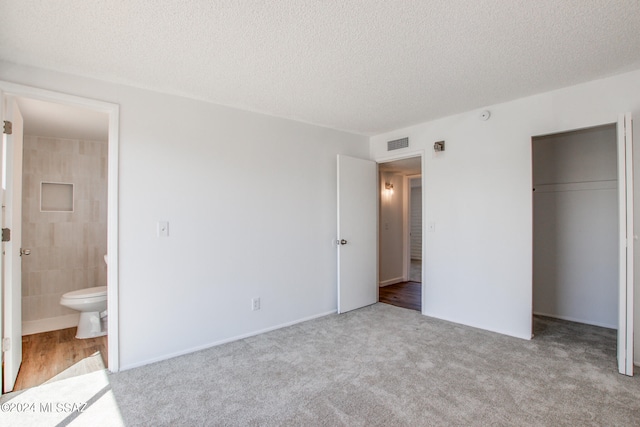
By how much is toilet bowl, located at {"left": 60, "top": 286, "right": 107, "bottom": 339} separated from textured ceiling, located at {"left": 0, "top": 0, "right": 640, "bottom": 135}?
2.19 meters

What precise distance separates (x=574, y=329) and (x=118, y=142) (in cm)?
478

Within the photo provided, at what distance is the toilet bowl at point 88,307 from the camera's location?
3230 millimetres

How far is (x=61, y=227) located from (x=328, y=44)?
12.5ft

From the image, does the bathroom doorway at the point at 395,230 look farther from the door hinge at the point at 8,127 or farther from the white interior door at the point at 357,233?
the door hinge at the point at 8,127

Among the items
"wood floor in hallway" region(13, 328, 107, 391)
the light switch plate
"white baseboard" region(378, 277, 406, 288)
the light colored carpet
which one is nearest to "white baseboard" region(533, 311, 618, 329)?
the light colored carpet

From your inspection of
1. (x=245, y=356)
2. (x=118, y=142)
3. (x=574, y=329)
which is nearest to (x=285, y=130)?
(x=118, y=142)

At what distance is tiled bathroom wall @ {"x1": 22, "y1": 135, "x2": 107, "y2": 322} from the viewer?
3.59m

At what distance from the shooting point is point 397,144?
13.7 feet

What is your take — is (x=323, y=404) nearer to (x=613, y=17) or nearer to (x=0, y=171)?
(x=0, y=171)

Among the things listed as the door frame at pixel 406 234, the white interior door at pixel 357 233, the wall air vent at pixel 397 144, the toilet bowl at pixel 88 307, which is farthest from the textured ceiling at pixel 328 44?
the door frame at pixel 406 234

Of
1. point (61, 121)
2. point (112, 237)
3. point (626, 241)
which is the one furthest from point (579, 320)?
point (61, 121)

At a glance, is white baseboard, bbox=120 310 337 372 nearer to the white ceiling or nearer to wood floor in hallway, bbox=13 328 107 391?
wood floor in hallway, bbox=13 328 107 391

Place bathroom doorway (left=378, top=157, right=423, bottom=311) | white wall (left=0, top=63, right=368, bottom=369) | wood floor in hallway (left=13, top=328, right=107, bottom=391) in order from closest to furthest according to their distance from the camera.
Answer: wood floor in hallway (left=13, top=328, right=107, bottom=391)
white wall (left=0, top=63, right=368, bottom=369)
bathroom doorway (left=378, top=157, right=423, bottom=311)

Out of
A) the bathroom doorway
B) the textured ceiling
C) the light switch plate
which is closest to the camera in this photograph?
the textured ceiling
